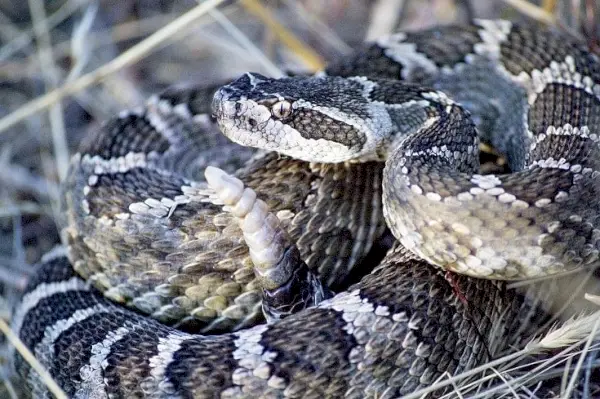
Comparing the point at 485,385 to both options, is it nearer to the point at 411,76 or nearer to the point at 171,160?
the point at 411,76

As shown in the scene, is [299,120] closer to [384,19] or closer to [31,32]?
[384,19]

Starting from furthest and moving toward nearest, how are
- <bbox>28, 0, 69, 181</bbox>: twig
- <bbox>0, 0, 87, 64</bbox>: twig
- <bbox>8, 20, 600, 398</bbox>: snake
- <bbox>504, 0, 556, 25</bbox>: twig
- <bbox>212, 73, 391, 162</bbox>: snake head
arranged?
<bbox>0, 0, 87, 64</bbox>: twig → <bbox>28, 0, 69, 181</bbox>: twig → <bbox>504, 0, 556, 25</bbox>: twig → <bbox>212, 73, 391, 162</bbox>: snake head → <bbox>8, 20, 600, 398</bbox>: snake

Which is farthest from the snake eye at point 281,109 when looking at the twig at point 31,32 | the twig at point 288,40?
the twig at point 31,32

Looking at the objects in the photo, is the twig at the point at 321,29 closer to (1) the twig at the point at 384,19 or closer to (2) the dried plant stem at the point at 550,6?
(1) the twig at the point at 384,19

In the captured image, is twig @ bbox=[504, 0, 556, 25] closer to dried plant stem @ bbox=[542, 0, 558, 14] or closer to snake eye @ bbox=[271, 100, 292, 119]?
dried plant stem @ bbox=[542, 0, 558, 14]

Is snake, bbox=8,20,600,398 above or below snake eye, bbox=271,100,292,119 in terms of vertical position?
below

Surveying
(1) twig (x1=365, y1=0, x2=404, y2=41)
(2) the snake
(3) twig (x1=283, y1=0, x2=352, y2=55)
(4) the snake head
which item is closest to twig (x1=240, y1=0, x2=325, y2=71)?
(3) twig (x1=283, y1=0, x2=352, y2=55)

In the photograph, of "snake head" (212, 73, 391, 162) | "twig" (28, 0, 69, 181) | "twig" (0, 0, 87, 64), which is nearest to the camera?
"snake head" (212, 73, 391, 162)

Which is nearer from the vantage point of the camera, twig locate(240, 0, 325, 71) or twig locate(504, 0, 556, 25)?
twig locate(504, 0, 556, 25)

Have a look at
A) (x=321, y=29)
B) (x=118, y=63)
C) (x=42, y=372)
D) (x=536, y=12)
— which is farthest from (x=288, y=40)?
(x=42, y=372)
